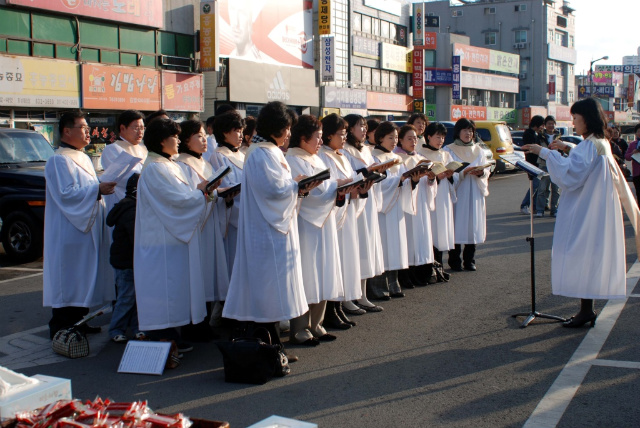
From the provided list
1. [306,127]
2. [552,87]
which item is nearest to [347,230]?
[306,127]

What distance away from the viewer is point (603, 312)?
719cm

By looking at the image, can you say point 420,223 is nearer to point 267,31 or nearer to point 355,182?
point 355,182

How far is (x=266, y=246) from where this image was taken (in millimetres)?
5543

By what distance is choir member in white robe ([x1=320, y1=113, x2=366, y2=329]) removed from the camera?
6.56 meters

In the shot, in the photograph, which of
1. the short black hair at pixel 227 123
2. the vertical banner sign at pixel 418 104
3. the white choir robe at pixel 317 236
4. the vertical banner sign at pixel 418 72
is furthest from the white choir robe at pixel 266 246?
the vertical banner sign at pixel 418 72

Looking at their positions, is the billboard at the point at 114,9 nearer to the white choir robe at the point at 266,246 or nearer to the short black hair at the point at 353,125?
the short black hair at the point at 353,125

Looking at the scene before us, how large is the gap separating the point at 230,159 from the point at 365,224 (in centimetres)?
153

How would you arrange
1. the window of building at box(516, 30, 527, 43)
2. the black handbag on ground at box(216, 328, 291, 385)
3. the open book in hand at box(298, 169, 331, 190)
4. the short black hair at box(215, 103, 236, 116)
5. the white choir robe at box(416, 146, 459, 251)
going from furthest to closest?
the window of building at box(516, 30, 527, 43) < the white choir robe at box(416, 146, 459, 251) < the short black hair at box(215, 103, 236, 116) < the open book in hand at box(298, 169, 331, 190) < the black handbag on ground at box(216, 328, 291, 385)

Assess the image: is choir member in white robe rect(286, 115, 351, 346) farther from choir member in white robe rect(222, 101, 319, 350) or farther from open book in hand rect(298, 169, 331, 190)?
open book in hand rect(298, 169, 331, 190)

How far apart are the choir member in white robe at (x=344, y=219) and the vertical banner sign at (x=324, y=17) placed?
28.5 meters

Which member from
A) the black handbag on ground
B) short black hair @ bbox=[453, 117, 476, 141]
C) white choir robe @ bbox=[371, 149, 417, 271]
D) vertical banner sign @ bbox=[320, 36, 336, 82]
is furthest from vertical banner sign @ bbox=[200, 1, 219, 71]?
the black handbag on ground

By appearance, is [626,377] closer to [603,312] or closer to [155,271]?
[603,312]

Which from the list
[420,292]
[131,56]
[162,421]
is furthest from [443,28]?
[162,421]

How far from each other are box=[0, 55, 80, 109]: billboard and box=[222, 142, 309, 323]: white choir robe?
1672cm
